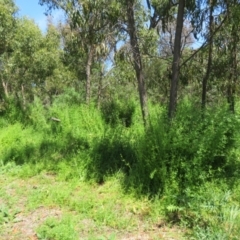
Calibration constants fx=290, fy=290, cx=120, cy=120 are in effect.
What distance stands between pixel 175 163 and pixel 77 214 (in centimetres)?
149

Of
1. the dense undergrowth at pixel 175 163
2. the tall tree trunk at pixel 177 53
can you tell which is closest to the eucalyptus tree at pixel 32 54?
the dense undergrowth at pixel 175 163

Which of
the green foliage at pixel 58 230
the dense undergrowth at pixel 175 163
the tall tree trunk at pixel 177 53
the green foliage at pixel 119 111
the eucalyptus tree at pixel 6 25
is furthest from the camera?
the eucalyptus tree at pixel 6 25

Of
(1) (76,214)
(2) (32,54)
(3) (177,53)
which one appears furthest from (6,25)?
(1) (76,214)

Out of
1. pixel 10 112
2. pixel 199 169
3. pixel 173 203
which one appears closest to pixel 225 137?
pixel 199 169

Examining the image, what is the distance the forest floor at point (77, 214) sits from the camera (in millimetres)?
3383

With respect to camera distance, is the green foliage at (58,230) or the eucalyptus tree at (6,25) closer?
the green foliage at (58,230)

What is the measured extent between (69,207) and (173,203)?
4.73ft

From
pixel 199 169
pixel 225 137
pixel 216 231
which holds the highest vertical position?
pixel 225 137

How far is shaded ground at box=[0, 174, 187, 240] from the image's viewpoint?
11.1 feet

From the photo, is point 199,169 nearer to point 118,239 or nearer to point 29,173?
point 118,239

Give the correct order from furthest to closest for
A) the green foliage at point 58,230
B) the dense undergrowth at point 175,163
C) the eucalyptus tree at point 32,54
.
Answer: the eucalyptus tree at point 32,54 → the dense undergrowth at point 175,163 → the green foliage at point 58,230

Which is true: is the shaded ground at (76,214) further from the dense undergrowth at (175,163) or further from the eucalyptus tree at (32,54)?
the eucalyptus tree at (32,54)

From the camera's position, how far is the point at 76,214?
3.87m

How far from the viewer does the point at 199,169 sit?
12.6 feet
